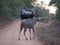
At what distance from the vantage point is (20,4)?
3600 cm

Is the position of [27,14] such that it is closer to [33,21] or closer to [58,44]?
[33,21]

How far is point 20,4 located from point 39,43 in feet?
77.9

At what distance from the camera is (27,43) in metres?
12.5

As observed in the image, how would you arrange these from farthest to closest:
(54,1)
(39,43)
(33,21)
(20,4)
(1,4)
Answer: (20,4), (1,4), (54,1), (33,21), (39,43)

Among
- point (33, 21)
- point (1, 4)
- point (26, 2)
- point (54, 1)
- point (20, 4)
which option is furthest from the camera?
point (26, 2)

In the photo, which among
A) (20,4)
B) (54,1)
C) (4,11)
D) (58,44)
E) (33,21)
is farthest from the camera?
(20,4)

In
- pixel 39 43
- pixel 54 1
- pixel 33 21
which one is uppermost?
pixel 54 1

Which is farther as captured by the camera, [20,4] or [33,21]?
[20,4]

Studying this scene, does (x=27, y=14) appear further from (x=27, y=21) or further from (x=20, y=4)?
(x=20, y=4)

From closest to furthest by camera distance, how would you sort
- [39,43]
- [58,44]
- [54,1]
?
[58,44]
[39,43]
[54,1]

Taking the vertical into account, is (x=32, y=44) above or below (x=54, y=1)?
below

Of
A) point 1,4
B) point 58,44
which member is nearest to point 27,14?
point 58,44

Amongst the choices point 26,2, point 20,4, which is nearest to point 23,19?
point 20,4

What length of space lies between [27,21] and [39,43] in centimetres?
163
